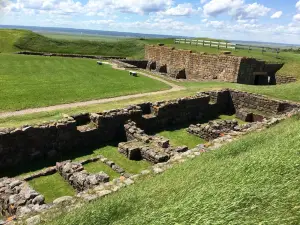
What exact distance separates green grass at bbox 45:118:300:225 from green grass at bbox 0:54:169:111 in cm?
1302

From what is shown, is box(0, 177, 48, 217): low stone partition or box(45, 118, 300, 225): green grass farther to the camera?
box(0, 177, 48, 217): low stone partition

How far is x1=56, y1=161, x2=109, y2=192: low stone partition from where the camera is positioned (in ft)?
38.5

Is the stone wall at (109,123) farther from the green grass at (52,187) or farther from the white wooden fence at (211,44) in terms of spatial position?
the white wooden fence at (211,44)

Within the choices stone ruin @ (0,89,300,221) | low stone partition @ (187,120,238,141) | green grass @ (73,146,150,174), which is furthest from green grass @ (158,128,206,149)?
green grass @ (73,146,150,174)

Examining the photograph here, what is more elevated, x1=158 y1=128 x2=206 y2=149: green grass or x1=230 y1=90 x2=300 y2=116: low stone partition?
x1=230 y1=90 x2=300 y2=116: low stone partition

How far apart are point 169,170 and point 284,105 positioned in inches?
602

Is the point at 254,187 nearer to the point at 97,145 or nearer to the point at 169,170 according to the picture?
the point at 169,170

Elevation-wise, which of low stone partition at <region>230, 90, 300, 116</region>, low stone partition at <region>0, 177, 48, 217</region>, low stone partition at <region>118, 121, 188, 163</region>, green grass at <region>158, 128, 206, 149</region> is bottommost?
low stone partition at <region>0, 177, 48, 217</region>

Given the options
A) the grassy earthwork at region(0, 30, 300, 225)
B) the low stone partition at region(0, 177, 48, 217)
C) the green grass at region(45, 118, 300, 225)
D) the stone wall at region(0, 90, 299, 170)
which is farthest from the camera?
the stone wall at region(0, 90, 299, 170)

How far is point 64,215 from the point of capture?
8031mm

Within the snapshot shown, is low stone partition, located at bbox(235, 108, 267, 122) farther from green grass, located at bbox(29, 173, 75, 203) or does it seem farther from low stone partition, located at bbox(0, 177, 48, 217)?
low stone partition, located at bbox(0, 177, 48, 217)

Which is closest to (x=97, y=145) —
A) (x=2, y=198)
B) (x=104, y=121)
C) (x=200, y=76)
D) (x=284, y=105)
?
(x=104, y=121)

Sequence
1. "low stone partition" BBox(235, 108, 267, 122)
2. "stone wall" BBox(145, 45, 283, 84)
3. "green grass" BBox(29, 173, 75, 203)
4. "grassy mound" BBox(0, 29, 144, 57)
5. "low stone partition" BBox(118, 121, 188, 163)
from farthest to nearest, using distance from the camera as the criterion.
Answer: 1. "grassy mound" BBox(0, 29, 144, 57)
2. "stone wall" BBox(145, 45, 283, 84)
3. "low stone partition" BBox(235, 108, 267, 122)
4. "low stone partition" BBox(118, 121, 188, 163)
5. "green grass" BBox(29, 173, 75, 203)

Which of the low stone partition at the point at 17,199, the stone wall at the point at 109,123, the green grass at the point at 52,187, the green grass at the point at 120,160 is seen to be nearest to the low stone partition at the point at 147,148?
the green grass at the point at 120,160
